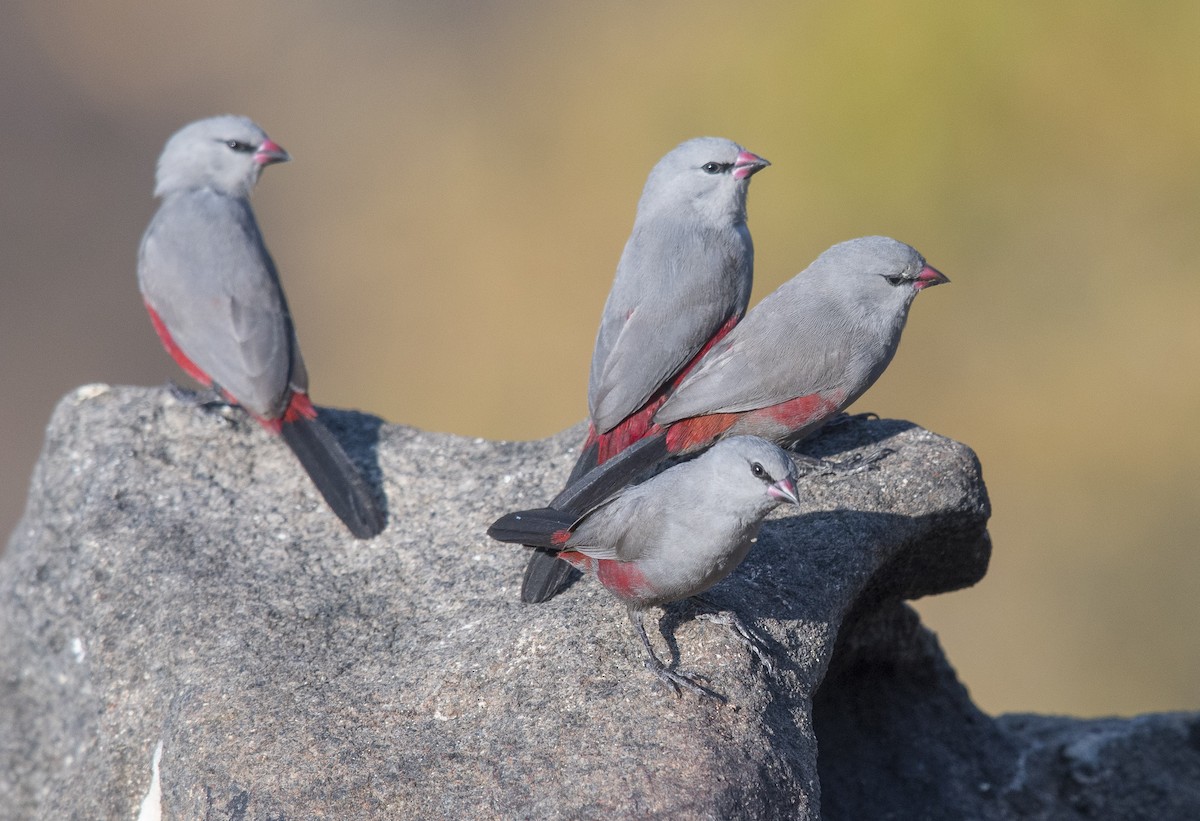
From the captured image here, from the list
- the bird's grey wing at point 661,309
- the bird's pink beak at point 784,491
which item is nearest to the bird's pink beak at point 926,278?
the bird's grey wing at point 661,309

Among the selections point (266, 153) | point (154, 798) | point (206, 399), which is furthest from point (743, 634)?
point (266, 153)

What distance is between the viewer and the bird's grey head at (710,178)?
495 cm

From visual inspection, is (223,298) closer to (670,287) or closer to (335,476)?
(335,476)

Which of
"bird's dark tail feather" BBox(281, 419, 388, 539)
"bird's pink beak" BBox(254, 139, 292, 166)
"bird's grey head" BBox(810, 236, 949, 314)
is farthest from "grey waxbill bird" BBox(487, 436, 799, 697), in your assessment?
"bird's pink beak" BBox(254, 139, 292, 166)

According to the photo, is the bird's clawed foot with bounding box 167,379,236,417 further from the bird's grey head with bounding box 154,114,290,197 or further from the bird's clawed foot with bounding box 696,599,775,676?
the bird's clawed foot with bounding box 696,599,775,676

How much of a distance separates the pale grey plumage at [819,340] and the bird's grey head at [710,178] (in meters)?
0.61

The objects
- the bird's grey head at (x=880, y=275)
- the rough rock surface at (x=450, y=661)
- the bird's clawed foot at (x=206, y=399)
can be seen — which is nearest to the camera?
the rough rock surface at (x=450, y=661)

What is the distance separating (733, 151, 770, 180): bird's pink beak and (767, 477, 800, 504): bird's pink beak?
1888mm

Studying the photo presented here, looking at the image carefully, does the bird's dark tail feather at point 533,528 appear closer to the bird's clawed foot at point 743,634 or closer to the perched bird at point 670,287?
the bird's clawed foot at point 743,634

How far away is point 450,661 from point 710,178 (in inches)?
88.5

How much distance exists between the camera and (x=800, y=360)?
4.28 metres

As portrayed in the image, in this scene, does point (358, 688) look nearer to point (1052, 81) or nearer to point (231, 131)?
point (231, 131)

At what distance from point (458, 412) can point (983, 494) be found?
7.19 metres

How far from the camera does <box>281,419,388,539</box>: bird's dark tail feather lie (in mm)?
4531
